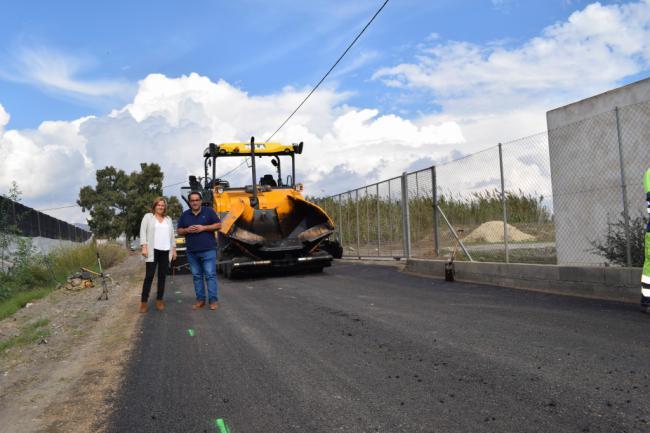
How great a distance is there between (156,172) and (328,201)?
3206 cm

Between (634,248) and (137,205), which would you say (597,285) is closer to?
(634,248)

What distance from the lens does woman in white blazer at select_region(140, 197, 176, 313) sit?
8539 millimetres

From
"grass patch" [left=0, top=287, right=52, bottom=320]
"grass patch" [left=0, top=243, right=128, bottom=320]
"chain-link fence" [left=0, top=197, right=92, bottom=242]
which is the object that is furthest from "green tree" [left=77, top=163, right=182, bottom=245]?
"grass patch" [left=0, top=287, right=52, bottom=320]

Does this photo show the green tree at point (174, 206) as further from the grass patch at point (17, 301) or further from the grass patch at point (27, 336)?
the grass patch at point (27, 336)

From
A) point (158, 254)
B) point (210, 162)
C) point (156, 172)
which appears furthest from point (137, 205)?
point (158, 254)

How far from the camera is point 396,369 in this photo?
15.1ft

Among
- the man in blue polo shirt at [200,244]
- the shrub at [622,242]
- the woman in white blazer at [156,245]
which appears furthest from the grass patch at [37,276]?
the shrub at [622,242]

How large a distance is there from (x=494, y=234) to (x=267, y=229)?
207 inches

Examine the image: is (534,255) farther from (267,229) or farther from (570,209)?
(267,229)

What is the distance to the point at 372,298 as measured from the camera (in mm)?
8984

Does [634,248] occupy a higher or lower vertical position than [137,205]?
lower

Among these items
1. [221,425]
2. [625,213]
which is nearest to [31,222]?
[625,213]

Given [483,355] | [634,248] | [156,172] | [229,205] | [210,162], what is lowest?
[483,355]

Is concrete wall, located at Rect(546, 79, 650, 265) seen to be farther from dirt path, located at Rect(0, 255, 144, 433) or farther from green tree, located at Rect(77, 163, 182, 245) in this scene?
green tree, located at Rect(77, 163, 182, 245)
